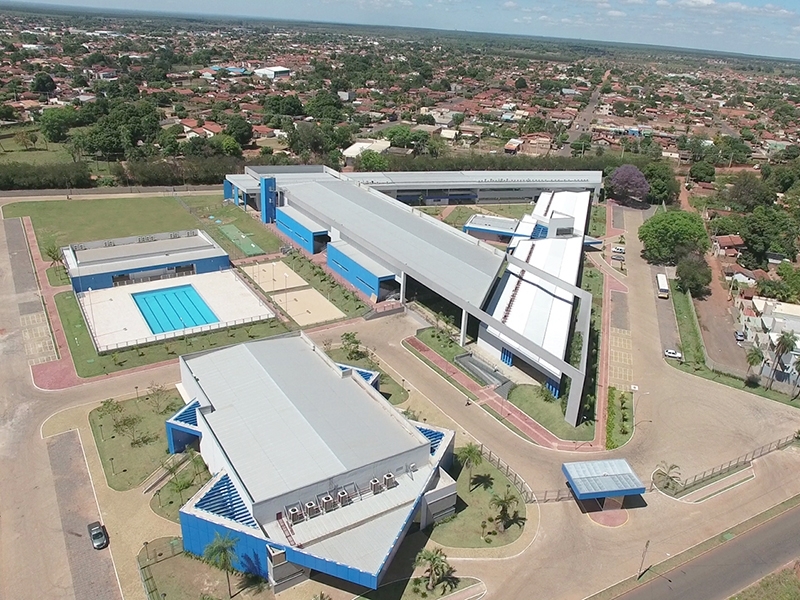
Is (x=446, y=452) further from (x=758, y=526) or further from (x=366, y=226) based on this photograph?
(x=366, y=226)

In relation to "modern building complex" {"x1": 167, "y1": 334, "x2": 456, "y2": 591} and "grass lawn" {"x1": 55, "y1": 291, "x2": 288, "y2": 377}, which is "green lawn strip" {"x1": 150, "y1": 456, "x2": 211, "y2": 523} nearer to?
"modern building complex" {"x1": 167, "y1": 334, "x2": 456, "y2": 591}

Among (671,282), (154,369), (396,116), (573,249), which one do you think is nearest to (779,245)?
(671,282)

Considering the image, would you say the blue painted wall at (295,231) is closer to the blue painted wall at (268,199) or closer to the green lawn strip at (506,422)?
the blue painted wall at (268,199)

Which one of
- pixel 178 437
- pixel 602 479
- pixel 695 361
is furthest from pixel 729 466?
pixel 178 437

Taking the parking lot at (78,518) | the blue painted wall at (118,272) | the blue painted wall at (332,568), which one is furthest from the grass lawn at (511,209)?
the blue painted wall at (332,568)

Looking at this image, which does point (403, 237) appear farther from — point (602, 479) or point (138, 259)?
point (602, 479)

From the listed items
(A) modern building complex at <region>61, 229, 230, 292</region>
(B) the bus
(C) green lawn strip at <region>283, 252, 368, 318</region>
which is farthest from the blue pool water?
(B) the bus
